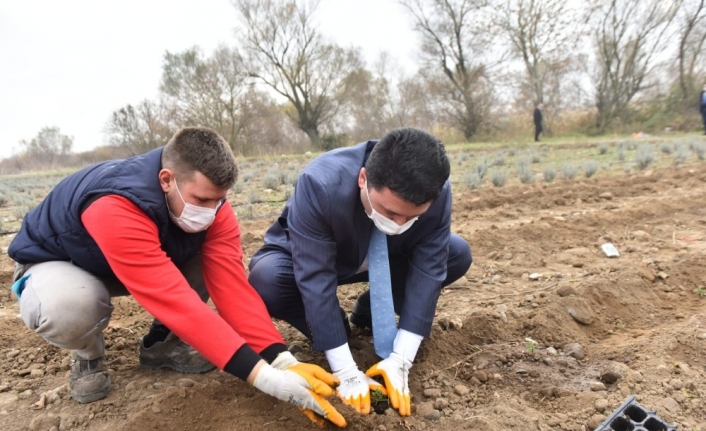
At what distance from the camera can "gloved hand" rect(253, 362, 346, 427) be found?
162 cm

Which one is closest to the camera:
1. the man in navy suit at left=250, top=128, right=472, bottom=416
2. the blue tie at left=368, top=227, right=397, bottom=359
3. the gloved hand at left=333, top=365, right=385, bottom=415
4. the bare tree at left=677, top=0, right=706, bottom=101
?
the man in navy suit at left=250, top=128, right=472, bottom=416

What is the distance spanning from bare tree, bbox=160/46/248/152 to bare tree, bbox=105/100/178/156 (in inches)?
26.1

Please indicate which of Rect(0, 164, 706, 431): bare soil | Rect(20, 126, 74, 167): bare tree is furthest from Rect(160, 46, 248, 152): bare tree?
Rect(0, 164, 706, 431): bare soil

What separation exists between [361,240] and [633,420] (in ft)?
3.84

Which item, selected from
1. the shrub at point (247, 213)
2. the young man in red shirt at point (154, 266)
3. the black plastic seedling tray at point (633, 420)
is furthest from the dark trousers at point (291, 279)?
the shrub at point (247, 213)

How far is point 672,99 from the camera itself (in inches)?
750

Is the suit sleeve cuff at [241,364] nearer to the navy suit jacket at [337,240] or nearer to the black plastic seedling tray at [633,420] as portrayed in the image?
the navy suit jacket at [337,240]

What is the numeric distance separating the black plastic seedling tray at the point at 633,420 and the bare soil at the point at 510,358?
69 mm

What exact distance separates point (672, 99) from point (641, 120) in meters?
1.27

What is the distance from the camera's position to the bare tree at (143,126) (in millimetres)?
22422

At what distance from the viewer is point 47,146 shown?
104 feet

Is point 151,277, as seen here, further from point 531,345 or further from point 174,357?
point 531,345

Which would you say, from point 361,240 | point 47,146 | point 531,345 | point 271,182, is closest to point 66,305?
point 361,240

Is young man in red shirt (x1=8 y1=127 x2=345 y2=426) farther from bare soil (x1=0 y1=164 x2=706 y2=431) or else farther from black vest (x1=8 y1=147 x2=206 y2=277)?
bare soil (x1=0 y1=164 x2=706 y2=431)
